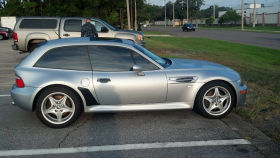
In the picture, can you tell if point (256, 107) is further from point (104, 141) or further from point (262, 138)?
point (104, 141)

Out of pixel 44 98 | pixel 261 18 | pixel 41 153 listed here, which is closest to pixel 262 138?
pixel 41 153

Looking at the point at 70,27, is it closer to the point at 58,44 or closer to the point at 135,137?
the point at 58,44

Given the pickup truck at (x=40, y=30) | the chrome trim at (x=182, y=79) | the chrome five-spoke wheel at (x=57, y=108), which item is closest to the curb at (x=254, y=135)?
the chrome trim at (x=182, y=79)

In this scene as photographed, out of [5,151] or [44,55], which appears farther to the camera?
[44,55]

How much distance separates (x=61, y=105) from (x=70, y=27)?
847 cm

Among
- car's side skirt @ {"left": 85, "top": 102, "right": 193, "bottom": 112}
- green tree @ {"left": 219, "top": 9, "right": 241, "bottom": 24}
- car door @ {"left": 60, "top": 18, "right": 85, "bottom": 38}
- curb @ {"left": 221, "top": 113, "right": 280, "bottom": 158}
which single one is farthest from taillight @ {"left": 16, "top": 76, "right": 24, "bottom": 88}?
green tree @ {"left": 219, "top": 9, "right": 241, "bottom": 24}

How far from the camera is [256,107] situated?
545 centimetres

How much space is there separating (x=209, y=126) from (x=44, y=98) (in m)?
2.81

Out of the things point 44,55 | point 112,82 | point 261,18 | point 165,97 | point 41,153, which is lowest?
point 41,153

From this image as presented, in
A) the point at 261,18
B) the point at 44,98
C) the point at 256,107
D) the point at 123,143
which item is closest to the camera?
the point at 123,143

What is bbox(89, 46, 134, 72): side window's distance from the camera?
473 centimetres

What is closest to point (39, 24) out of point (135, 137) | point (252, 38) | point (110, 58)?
point (110, 58)

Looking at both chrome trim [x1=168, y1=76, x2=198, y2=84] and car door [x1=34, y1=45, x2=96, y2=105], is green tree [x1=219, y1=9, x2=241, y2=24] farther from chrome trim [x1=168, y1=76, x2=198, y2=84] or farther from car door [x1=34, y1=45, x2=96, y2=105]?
car door [x1=34, y1=45, x2=96, y2=105]

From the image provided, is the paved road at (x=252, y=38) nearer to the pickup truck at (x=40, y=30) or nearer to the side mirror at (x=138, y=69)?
the pickup truck at (x=40, y=30)
